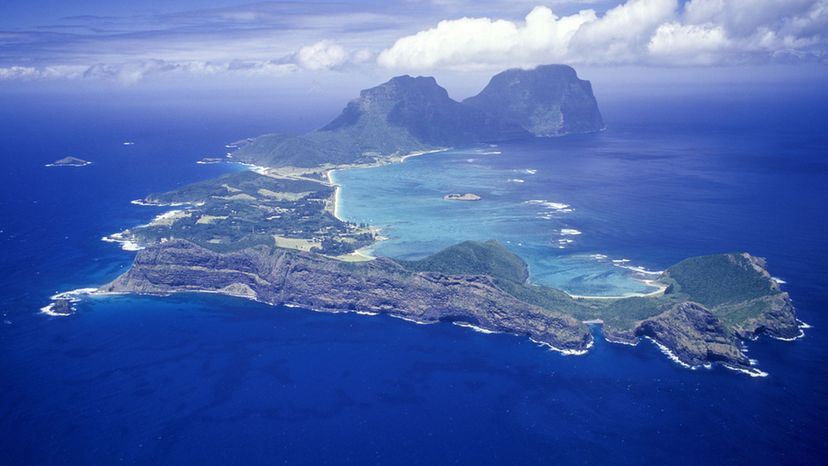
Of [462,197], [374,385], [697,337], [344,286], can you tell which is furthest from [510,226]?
[374,385]

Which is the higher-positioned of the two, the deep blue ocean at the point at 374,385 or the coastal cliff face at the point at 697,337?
the coastal cliff face at the point at 697,337

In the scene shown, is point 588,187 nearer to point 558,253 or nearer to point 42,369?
point 558,253

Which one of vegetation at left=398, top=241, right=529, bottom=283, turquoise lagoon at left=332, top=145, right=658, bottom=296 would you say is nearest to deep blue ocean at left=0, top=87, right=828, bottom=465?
turquoise lagoon at left=332, top=145, right=658, bottom=296

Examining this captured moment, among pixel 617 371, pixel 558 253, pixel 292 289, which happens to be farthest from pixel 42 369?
pixel 558 253

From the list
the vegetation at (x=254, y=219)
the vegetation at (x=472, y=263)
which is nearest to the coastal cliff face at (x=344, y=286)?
the vegetation at (x=472, y=263)

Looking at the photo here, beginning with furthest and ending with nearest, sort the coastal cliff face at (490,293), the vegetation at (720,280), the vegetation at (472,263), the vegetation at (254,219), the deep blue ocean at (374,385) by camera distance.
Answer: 1. the vegetation at (254,219)
2. the vegetation at (472,263)
3. the vegetation at (720,280)
4. the coastal cliff face at (490,293)
5. the deep blue ocean at (374,385)

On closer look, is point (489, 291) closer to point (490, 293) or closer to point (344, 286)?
point (490, 293)

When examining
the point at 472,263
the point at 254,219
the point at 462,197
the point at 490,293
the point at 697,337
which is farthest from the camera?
the point at 462,197

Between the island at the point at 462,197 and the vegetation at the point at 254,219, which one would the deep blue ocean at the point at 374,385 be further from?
the island at the point at 462,197
